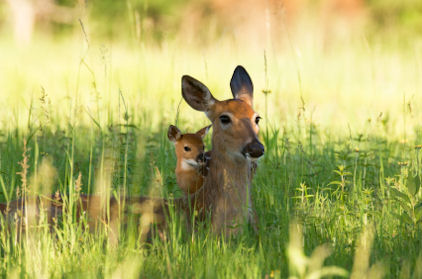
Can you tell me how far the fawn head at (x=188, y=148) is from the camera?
506 centimetres

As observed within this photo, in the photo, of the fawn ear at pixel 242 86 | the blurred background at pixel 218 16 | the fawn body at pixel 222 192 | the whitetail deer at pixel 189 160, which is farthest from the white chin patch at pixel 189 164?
the blurred background at pixel 218 16

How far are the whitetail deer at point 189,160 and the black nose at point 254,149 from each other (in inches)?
28.0

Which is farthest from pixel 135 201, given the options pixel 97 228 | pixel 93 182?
pixel 93 182

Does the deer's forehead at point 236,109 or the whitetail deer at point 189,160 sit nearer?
the deer's forehead at point 236,109

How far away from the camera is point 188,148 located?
5.09m

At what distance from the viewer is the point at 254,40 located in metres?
25.5

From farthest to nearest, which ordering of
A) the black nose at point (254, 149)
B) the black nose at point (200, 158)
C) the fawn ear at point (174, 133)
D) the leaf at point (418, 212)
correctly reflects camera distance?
the fawn ear at point (174, 133), the black nose at point (200, 158), the black nose at point (254, 149), the leaf at point (418, 212)

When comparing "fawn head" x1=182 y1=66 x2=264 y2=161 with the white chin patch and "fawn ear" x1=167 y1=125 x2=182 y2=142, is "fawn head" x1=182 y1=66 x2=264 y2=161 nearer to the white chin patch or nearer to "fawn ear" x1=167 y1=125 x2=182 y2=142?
"fawn ear" x1=167 y1=125 x2=182 y2=142

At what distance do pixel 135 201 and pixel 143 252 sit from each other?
0.53 meters

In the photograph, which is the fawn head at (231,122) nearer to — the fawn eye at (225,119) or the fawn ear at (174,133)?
the fawn eye at (225,119)

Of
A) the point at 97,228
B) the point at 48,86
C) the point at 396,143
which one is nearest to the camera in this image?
the point at 97,228

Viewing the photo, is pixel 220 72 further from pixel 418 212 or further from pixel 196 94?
pixel 418 212

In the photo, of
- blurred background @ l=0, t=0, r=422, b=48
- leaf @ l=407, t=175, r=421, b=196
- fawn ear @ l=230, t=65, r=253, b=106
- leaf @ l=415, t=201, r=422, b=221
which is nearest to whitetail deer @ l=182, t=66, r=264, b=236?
fawn ear @ l=230, t=65, r=253, b=106

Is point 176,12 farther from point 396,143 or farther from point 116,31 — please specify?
point 396,143
